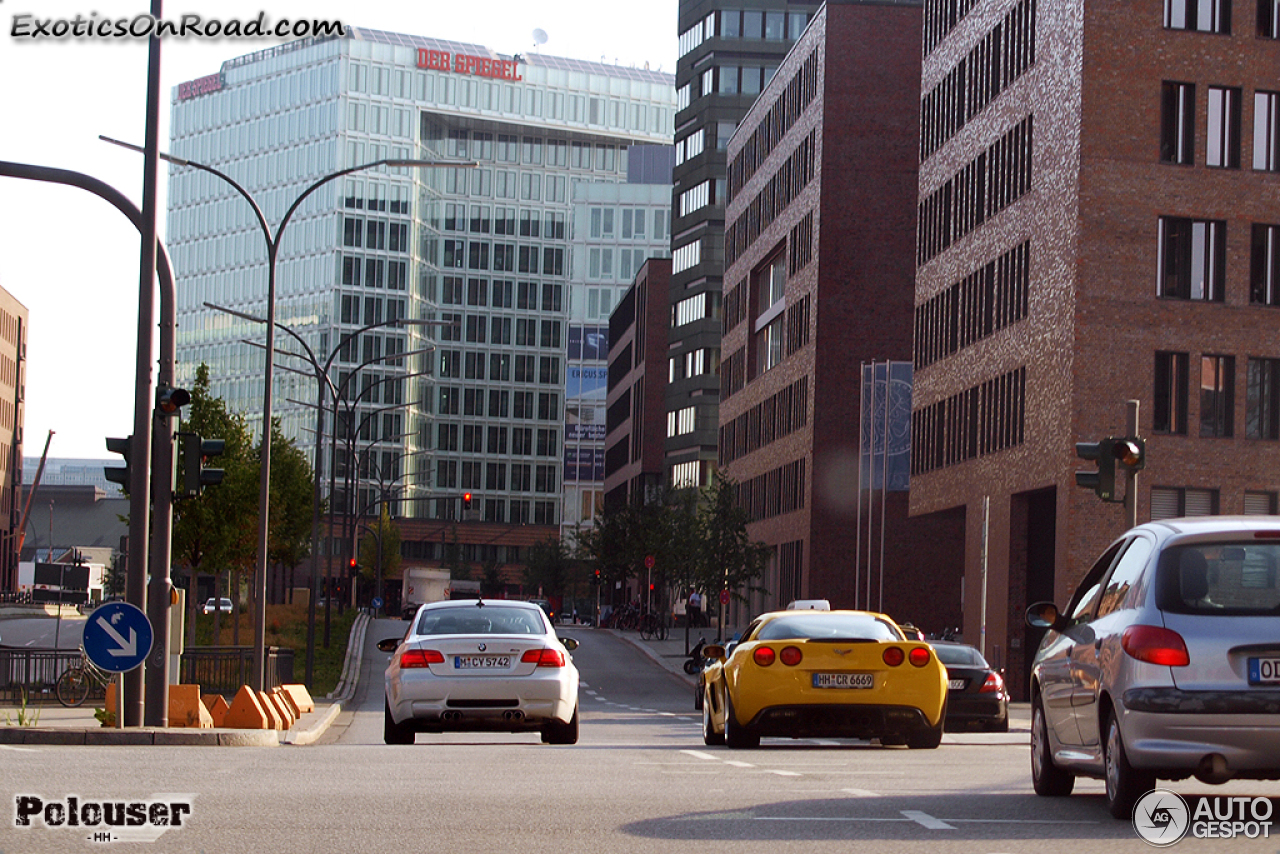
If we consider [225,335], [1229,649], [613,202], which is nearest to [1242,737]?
[1229,649]

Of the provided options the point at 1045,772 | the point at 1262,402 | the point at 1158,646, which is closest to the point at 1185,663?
the point at 1158,646

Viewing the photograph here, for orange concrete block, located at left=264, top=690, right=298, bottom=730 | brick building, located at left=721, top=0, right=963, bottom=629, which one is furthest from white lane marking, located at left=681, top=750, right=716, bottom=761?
brick building, located at left=721, top=0, right=963, bottom=629

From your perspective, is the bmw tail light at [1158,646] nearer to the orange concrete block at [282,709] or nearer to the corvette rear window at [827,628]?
the corvette rear window at [827,628]

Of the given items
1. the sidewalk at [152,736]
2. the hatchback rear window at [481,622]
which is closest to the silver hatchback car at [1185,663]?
the hatchback rear window at [481,622]

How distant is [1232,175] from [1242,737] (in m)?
42.8

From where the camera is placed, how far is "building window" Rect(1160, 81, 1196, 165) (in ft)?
164

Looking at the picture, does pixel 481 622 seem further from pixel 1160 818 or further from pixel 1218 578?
pixel 1218 578

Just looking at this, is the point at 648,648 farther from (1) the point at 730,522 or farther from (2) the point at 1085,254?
(2) the point at 1085,254

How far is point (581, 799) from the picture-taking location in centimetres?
1122

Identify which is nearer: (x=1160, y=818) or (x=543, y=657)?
(x=1160, y=818)

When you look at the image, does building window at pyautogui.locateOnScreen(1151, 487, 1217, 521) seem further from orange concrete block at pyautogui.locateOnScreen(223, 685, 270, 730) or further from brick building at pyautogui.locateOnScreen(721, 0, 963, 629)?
orange concrete block at pyautogui.locateOnScreen(223, 685, 270, 730)

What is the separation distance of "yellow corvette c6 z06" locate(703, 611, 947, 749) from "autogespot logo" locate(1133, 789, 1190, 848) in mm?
6908

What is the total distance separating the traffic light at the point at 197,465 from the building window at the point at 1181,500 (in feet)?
106

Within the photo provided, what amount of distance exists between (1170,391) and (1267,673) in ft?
135
